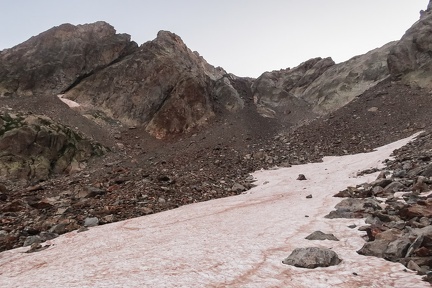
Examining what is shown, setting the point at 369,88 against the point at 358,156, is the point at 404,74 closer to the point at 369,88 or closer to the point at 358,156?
the point at 369,88

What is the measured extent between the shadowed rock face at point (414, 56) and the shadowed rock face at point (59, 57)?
4794 cm

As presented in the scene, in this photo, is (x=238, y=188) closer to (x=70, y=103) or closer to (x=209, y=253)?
(x=209, y=253)

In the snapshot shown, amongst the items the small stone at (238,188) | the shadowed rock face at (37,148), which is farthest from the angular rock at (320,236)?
the shadowed rock face at (37,148)

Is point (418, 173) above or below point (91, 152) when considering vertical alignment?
below

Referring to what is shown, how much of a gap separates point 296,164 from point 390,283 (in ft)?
92.5

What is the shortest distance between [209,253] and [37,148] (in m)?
31.4

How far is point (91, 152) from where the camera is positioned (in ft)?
131

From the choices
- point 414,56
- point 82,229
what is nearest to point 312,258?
point 82,229

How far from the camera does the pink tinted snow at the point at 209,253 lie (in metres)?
8.33

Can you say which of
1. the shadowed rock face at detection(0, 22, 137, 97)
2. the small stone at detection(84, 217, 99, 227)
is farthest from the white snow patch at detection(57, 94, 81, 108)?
the small stone at detection(84, 217, 99, 227)

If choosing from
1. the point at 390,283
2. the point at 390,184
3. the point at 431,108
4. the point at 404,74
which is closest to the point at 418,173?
the point at 390,184

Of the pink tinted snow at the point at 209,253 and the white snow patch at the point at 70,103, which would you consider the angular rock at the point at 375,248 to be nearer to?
the pink tinted snow at the point at 209,253

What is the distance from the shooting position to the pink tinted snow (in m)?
8.33

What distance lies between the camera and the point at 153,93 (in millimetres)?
56906
